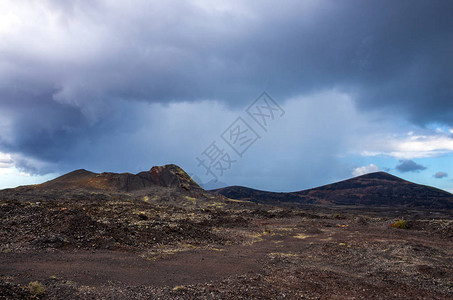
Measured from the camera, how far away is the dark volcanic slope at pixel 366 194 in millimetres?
105419

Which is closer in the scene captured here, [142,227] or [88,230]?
[88,230]

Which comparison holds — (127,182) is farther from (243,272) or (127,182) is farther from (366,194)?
(366,194)

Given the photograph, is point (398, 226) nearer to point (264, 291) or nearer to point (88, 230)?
point (264, 291)

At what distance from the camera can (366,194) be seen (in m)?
122

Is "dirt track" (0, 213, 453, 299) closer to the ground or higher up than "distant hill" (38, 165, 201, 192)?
closer to the ground

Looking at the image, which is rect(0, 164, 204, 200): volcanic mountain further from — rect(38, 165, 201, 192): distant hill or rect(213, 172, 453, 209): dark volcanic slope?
rect(213, 172, 453, 209): dark volcanic slope

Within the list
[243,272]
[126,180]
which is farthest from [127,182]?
[243,272]

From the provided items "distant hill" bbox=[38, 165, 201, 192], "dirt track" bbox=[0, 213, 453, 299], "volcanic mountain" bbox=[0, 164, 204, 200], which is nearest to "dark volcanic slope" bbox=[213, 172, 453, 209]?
"volcanic mountain" bbox=[0, 164, 204, 200]

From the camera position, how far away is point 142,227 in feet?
73.2

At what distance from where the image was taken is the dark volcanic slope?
105419 mm

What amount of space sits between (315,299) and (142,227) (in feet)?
50.9

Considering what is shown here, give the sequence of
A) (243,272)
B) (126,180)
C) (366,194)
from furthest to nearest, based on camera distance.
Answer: (366,194), (126,180), (243,272)

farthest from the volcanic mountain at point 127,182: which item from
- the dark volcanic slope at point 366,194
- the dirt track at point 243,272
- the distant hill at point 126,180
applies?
the dirt track at point 243,272

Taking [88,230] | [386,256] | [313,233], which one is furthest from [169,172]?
[386,256]
